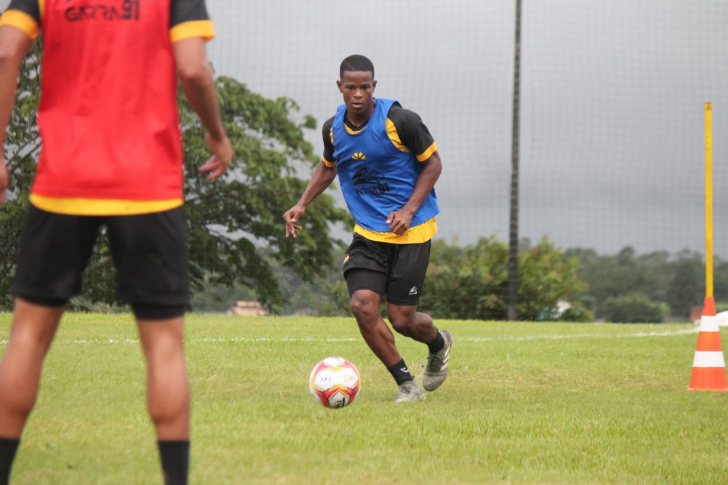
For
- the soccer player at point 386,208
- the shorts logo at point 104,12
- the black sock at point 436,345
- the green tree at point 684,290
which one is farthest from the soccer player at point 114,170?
the green tree at point 684,290

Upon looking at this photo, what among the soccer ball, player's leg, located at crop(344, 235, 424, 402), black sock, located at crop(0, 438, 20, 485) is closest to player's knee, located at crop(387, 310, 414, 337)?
player's leg, located at crop(344, 235, 424, 402)

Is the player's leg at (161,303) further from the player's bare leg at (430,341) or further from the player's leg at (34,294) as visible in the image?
the player's bare leg at (430,341)

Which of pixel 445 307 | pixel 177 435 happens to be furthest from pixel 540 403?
pixel 445 307

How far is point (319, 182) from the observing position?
22.5 ft

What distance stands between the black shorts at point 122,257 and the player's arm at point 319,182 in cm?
333

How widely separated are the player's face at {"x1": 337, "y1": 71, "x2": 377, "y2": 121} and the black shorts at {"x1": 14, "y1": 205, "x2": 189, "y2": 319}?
3.13 metres

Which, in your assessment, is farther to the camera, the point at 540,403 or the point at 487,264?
the point at 487,264

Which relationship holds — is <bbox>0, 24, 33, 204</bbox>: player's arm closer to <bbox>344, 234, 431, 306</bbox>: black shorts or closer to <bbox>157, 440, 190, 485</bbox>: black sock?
<bbox>157, 440, 190, 485</bbox>: black sock

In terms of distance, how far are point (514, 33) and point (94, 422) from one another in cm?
1667

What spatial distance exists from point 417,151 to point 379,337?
122 centimetres

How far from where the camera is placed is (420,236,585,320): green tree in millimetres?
19781

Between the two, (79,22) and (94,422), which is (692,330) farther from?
(79,22)

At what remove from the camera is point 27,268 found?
3.02 meters

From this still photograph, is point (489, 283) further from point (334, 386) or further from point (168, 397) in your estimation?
point (168, 397)
